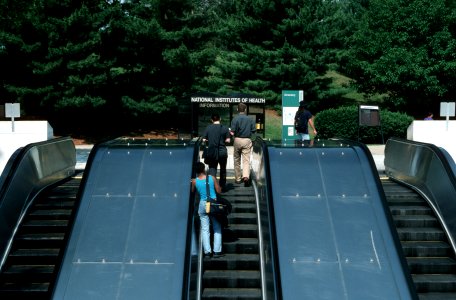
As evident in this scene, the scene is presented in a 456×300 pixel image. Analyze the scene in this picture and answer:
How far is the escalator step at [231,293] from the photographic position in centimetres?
870

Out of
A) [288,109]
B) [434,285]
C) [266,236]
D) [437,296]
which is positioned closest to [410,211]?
[434,285]

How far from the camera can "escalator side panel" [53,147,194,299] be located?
8.11 metres

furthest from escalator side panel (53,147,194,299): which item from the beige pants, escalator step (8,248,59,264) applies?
the beige pants

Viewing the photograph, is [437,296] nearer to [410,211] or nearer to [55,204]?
[410,211]

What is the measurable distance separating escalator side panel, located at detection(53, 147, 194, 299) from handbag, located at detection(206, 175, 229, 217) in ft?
1.10

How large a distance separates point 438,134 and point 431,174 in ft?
12.8

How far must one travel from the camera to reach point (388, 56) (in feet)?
128

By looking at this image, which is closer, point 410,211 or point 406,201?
point 410,211

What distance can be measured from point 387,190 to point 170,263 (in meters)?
5.64

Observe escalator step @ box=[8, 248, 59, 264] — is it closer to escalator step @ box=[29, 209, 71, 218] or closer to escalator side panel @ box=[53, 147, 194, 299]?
escalator side panel @ box=[53, 147, 194, 299]

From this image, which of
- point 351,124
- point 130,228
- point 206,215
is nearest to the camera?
point 130,228

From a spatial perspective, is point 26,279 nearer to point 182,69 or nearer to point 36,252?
point 36,252

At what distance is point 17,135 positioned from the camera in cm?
1452

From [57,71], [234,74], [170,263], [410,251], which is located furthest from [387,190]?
[234,74]
